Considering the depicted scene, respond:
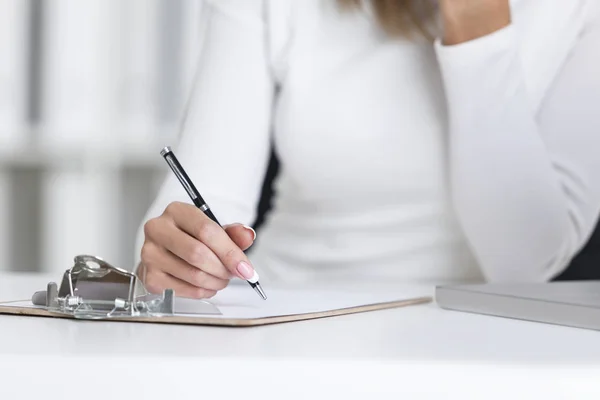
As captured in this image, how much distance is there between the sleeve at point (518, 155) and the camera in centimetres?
101

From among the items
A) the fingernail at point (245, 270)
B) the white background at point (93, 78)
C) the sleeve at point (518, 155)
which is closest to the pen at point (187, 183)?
the fingernail at point (245, 270)

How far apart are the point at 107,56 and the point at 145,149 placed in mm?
318

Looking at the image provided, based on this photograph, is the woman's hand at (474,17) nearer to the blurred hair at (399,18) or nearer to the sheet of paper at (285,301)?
the blurred hair at (399,18)

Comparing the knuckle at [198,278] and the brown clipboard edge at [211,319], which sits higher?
the brown clipboard edge at [211,319]

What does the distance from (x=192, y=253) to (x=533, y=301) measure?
260 millimetres

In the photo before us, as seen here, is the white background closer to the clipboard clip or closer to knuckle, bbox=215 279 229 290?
knuckle, bbox=215 279 229 290

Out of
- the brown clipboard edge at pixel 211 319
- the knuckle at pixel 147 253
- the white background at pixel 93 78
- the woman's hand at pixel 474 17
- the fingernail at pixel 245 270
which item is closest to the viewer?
the brown clipboard edge at pixel 211 319

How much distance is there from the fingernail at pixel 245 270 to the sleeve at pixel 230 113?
40 centimetres

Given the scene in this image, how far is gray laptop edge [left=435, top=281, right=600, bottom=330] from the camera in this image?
517 millimetres

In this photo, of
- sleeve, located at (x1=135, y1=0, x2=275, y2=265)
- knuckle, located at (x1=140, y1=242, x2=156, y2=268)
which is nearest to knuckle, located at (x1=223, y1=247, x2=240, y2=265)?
knuckle, located at (x1=140, y1=242, x2=156, y2=268)

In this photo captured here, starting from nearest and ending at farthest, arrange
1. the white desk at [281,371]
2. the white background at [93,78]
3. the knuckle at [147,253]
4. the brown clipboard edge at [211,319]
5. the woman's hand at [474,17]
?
1. the white desk at [281,371]
2. the brown clipboard edge at [211,319]
3. the knuckle at [147,253]
4. the woman's hand at [474,17]
5. the white background at [93,78]

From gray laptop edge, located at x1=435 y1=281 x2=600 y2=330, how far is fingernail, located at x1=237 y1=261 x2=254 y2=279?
5.8 inches

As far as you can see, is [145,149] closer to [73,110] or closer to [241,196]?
[73,110]

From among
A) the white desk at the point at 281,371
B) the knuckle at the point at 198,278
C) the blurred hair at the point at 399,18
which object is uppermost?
the blurred hair at the point at 399,18
